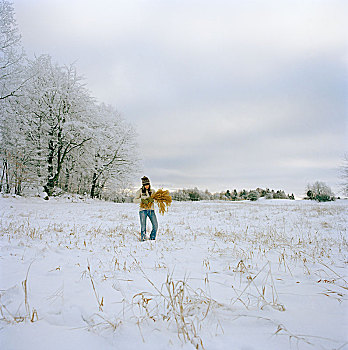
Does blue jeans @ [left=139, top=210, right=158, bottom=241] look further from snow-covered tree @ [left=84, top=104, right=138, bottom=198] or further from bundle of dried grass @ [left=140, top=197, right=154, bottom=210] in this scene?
snow-covered tree @ [left=84, top=104, right=138, bottom=198]

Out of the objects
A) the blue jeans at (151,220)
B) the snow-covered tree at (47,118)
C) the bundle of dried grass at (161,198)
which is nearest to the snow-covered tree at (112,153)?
the snow-covered tree at (47,118)

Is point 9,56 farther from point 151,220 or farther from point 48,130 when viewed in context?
point 151,220

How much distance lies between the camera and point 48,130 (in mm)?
21141

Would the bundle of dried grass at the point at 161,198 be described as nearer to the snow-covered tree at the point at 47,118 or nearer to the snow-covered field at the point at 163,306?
the snow-covered field at the point at 163,306

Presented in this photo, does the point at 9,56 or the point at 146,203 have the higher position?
the point at 9,56

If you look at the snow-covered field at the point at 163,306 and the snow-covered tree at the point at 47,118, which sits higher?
the snow-covered tree at the point at 47,118

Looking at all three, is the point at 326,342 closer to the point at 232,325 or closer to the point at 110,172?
the point at 232,325

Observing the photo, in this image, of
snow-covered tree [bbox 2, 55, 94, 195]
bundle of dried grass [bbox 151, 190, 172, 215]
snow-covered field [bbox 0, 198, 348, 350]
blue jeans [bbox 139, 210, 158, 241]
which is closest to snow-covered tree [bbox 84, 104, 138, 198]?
snow-covered tree [bbox 2, 55, 94, 195]

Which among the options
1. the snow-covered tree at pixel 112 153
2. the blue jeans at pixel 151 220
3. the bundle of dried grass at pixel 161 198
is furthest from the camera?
the snow-covered tree at pixel 112 153

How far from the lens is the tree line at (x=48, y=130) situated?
17.3 m

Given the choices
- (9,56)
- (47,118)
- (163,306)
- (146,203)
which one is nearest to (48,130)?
(47,118)

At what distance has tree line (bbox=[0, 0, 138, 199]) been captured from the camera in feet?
56.6

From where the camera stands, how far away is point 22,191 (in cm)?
2109

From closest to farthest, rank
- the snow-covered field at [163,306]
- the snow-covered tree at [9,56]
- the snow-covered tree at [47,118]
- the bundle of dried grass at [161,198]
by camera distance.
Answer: the snow-covered field at [163,306], the bundle of dried grass at [161,198], the snow-covered tree at [9,56], the snow-covered tree at [47,118]
